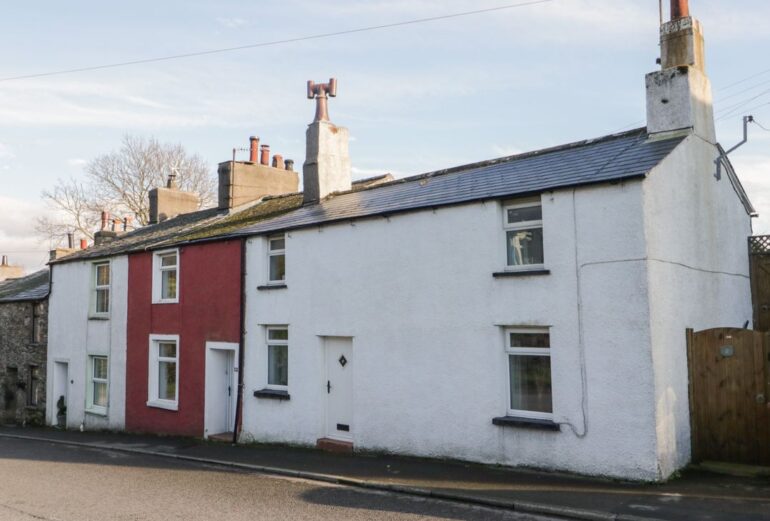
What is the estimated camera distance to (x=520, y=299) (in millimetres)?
11391

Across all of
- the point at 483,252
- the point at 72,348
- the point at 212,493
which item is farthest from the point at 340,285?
→ the point at 72,348

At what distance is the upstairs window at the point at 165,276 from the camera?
61.7ft

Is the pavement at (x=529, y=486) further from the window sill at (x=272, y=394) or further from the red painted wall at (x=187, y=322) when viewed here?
the red painted wall at (x=187, y=322)

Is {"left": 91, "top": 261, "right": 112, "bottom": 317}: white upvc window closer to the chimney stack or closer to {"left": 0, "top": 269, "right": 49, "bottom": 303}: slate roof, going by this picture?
{"left": 0, "top": 269, "right": 49, "bottom": 303}: slate roof

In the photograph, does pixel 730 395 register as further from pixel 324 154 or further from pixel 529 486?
pixel 324 154

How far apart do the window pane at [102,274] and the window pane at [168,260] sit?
10.0 feet

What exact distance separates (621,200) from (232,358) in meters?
10.7

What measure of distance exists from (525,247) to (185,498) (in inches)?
272

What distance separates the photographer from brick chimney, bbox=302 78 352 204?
60.0 feet

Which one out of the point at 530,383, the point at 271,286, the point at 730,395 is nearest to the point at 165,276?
the point at 271,286

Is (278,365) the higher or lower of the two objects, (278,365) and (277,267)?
the lower

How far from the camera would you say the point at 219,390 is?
17016 millimetres

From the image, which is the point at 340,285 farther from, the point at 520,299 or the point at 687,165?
the point at 687,165

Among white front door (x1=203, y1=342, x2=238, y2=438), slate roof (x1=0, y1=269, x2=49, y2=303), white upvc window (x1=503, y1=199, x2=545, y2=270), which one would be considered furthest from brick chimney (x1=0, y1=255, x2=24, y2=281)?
white upvc window (x1=503, y1=199, x2=545, y2=270)
